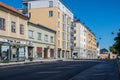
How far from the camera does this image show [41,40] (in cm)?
7112

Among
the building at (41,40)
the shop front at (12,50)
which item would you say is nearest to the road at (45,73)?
the shop front at (12,50)

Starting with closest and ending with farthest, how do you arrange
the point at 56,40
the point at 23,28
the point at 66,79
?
1. the point at 66,79
2. the point at 23,28
3. the point at 56,40

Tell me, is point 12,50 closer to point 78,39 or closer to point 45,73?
point 45,73

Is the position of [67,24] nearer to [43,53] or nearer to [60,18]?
[60,18]

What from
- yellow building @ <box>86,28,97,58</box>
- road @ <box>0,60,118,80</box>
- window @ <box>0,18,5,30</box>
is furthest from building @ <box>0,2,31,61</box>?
yellow building @ <box>86,28,97,58</box>

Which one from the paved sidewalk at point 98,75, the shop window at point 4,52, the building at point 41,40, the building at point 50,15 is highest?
the building at point 50,15

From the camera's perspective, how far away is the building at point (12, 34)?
49.2 m

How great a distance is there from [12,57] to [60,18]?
38701 millimetres

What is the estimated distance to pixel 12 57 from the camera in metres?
50.7

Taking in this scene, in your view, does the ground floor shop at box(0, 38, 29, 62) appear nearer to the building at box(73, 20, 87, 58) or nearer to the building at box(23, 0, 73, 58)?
the building at box(23, 0, 73, 58)

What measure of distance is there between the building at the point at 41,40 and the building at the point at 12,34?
510 centimetres

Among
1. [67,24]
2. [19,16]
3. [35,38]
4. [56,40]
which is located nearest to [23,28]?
[19,16]

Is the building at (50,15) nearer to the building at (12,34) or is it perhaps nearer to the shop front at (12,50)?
the building at (12,34)

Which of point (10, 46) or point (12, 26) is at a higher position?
point (12, 26)
